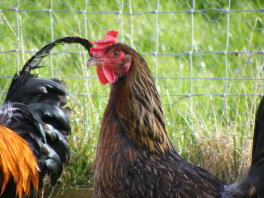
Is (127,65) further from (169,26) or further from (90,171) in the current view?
(169,26)

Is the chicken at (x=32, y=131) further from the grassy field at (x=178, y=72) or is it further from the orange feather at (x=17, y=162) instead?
the grassy field at (x=178, y=72)

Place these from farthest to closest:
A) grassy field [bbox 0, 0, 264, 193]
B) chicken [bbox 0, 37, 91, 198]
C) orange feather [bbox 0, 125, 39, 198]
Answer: grassy field [bbox 0, 0, 264, 193] < chicken [bbox 0, 37, 91, 198] < orange feather [bbox 0, 125, 39, 198]

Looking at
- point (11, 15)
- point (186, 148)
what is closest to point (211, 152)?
point (186, 148)

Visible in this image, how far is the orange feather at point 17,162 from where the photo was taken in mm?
4009

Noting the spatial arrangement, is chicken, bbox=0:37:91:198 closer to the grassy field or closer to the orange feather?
the orange feather

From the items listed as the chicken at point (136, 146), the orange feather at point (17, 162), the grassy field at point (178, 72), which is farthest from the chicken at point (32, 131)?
the chicken at point (136, 146)

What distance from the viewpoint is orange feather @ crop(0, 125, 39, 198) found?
13.2 feet

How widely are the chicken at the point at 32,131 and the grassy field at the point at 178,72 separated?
26 cm

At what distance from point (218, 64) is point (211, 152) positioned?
7.40 feet

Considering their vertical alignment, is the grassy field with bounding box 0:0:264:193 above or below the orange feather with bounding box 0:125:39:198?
above

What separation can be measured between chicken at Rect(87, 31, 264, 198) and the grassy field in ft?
3.53

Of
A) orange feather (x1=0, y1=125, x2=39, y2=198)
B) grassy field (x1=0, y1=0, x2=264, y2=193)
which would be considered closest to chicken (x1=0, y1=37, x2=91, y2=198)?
orange feather (x1=0, y1=125, x2=39, y2=198)

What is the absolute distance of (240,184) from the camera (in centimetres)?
322

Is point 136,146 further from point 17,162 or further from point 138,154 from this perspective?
point 17,162
